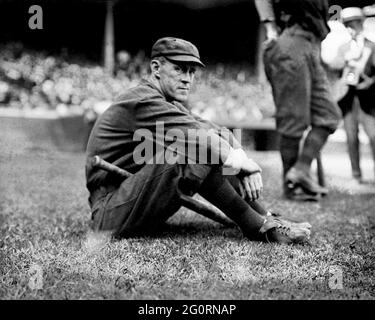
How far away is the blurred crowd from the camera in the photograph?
978 centimetres

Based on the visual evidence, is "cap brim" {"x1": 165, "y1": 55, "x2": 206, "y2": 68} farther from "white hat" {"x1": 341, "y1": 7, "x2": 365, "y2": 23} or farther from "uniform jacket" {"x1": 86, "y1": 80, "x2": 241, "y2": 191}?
"white hat" {"x1": 341, "y1": 7, "x2": 365, "y2": 23}

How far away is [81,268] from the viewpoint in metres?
2.38

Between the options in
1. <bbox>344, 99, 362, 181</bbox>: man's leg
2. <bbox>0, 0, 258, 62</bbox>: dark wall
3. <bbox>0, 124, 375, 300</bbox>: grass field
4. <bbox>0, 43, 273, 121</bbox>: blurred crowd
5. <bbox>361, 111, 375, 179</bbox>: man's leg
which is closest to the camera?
<bbox>0, 124, 375, 300</bbox>: grass field

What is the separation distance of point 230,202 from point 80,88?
7741mm

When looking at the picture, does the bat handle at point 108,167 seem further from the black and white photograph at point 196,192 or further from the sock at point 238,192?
the sock at point 238,192

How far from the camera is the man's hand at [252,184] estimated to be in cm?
274

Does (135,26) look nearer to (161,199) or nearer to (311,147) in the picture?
(311,147)

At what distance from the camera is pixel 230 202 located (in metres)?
2.77

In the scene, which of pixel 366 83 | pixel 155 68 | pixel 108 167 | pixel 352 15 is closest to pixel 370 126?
pixel 366 83

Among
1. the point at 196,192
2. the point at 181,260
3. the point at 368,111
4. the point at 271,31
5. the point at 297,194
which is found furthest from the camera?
the point at 368,111

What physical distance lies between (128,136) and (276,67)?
2049mm

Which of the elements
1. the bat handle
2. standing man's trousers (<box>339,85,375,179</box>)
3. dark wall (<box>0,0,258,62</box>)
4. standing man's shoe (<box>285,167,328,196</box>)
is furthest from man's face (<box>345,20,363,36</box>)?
dark wall (<box>0,0,258,62</box>)

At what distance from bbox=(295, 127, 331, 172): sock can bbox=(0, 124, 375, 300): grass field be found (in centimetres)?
55

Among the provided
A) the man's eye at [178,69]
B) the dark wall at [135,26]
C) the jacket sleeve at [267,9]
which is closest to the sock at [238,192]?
the man's eye at [178,69]
